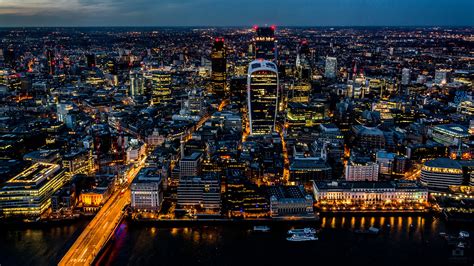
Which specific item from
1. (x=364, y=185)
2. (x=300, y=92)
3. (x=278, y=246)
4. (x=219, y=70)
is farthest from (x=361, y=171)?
(x=219, y=70)

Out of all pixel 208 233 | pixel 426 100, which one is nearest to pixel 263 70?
pixel 208 233

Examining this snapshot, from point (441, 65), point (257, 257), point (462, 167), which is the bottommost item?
point (257, 257)

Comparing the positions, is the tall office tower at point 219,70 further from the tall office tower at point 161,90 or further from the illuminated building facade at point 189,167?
the illuminated building facade at point 189,167

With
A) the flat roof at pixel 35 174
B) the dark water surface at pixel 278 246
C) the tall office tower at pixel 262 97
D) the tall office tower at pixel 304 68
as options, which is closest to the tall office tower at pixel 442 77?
the tall office tower at pixel 304 68

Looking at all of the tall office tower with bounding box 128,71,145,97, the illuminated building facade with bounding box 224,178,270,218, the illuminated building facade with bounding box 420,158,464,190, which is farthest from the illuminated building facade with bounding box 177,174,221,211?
the tall office tower with bounding box 128,71,145,97

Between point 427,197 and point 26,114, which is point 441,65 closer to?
point 427,197
